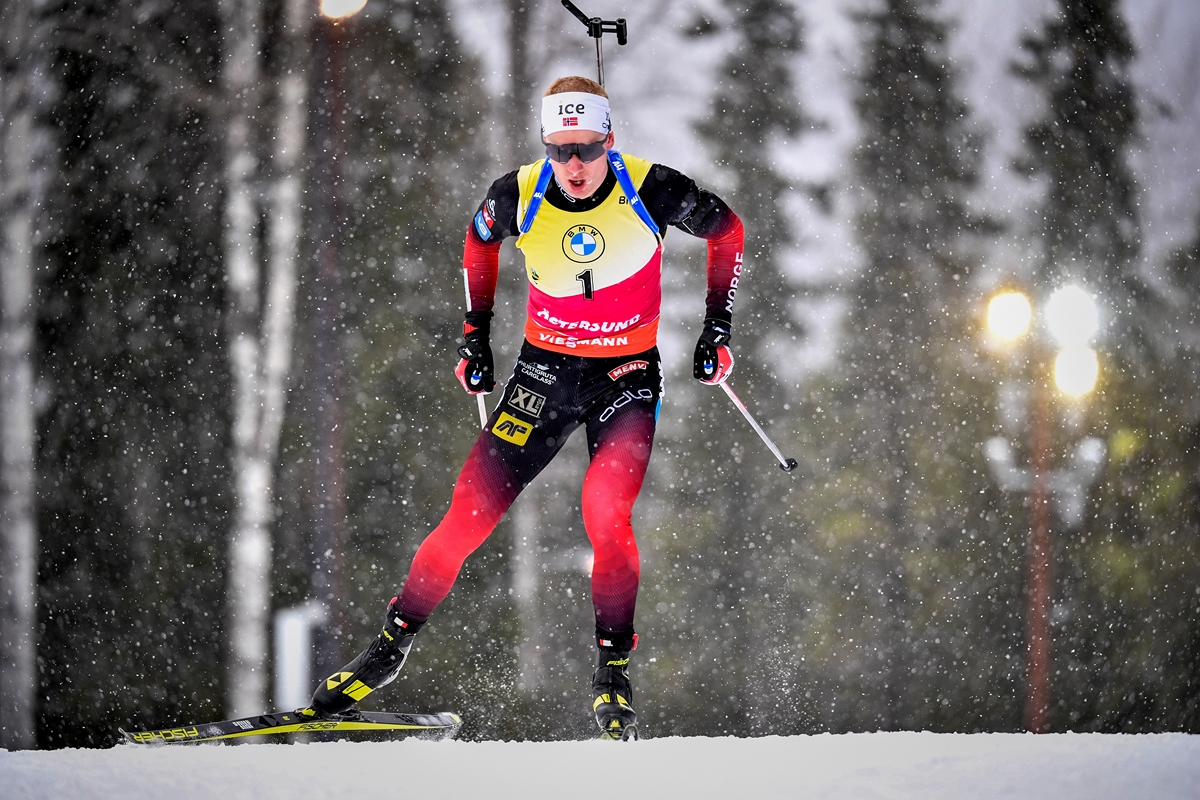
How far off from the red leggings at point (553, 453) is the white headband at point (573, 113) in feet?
2.76

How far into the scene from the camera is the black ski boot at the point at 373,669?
3.01 meters

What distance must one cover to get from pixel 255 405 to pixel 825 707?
329 cm

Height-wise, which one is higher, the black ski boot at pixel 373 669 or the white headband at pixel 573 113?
the white headband at pixel 573 113

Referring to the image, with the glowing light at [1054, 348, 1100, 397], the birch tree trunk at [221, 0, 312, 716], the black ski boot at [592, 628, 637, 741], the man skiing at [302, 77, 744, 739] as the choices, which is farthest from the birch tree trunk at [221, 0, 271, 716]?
the glowing light at [1054, 348, 1100, 397]

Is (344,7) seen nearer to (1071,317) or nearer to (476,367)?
(476,367)

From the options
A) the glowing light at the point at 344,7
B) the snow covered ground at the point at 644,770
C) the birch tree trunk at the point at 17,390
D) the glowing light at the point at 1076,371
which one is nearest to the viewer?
the snow covered ground at the point at 644,770

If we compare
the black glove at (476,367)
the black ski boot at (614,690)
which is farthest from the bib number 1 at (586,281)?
the black ski boot at (614,690)

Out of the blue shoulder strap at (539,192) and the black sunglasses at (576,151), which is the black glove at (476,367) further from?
the black sunglasses at (576,151)

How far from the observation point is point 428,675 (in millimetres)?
3986

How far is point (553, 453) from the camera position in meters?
3.15

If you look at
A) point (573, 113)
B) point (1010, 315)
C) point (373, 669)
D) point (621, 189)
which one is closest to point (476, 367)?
point (621, 189)

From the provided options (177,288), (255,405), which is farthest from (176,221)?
(255,405)

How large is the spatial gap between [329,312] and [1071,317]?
4.17 m

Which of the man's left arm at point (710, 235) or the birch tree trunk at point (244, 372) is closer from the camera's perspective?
the man's left arm at point (710, 235)
